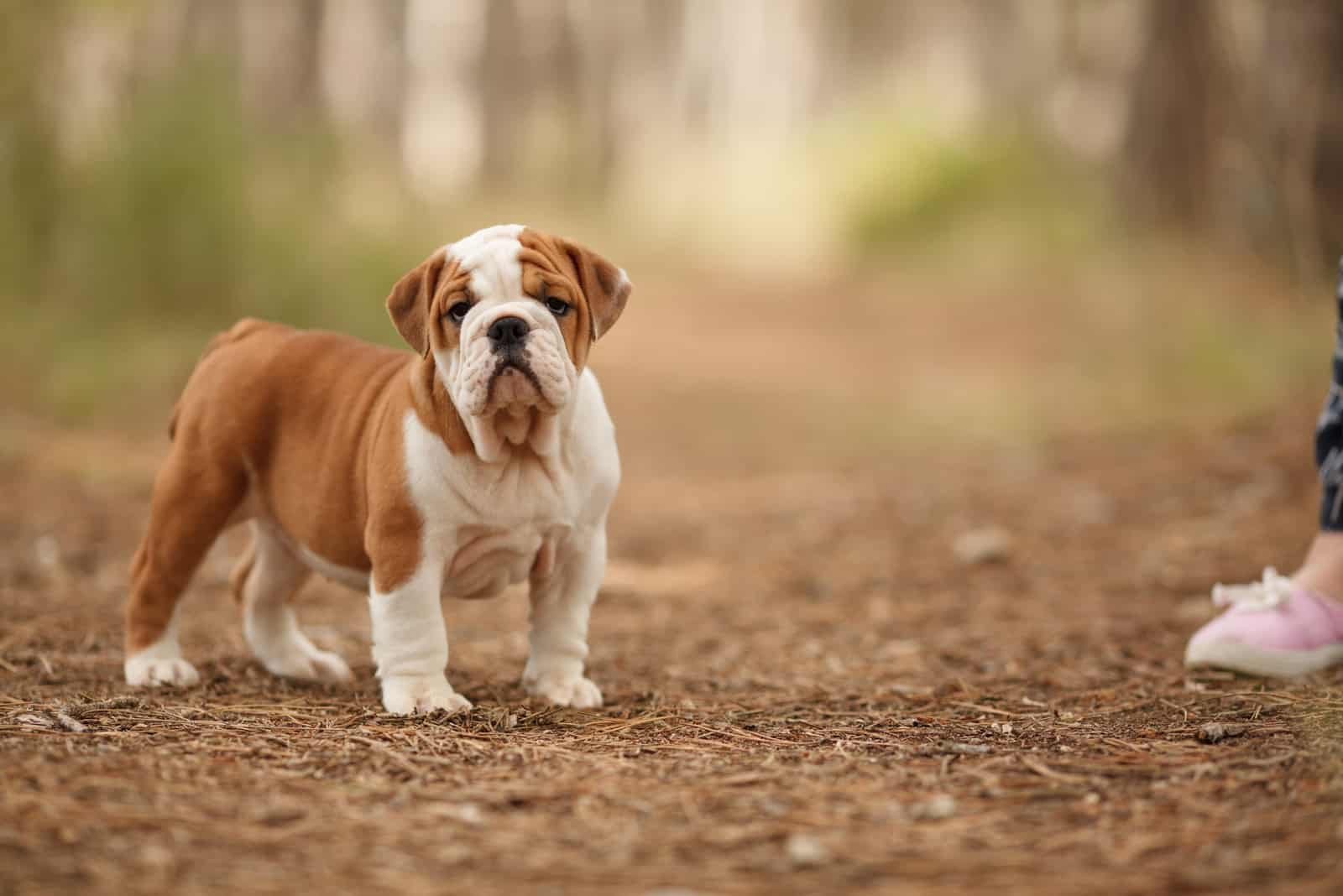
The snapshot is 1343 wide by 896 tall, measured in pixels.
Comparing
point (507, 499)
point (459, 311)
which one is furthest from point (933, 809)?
point (459, 311)

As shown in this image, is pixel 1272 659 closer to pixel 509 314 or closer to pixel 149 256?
pixel 509 314

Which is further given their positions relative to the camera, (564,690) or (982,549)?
(982,549)

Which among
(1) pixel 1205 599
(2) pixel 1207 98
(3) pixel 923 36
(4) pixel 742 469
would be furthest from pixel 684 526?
(3) pixel 923 36

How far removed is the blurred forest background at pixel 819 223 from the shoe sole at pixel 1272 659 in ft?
11.8

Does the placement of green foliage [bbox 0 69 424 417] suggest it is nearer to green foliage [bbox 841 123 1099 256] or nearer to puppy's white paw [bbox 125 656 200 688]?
puppy's white paw [bbox 125 656 200 688]

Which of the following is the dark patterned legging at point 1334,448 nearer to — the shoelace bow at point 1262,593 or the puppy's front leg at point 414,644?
the shoelace bow at point 1262,593

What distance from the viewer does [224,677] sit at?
3613 millimetres

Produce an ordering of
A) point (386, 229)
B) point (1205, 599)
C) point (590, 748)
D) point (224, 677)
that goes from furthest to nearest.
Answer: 1. point (386, 229)
2. point (1205, 599)
3. point (224, 677)
4. point (590, 748)

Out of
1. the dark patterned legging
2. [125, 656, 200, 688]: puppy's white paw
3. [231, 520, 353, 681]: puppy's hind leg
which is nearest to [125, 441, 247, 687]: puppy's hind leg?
[125, 656, 200, 688]: puppy's white paw

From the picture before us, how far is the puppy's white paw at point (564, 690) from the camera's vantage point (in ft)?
10.7

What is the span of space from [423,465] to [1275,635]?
2.17 metres

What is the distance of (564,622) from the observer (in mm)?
3373

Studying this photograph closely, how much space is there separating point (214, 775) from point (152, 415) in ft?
17.9

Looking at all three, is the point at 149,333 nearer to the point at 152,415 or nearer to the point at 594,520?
the point at 152,415
